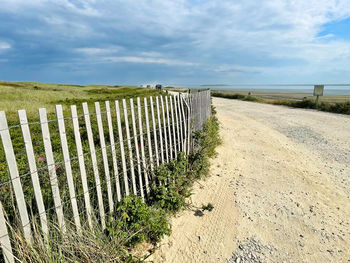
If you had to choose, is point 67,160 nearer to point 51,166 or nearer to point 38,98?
point 51,166

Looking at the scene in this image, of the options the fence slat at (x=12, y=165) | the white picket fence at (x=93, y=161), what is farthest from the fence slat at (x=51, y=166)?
the fence slat at (x=12, y=165)

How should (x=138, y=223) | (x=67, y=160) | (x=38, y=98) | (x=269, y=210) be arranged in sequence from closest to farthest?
1. (x=67, y=160)
2. (x=138, y=223)
3. (x=269, y=210)
4. (x=38, y=98)

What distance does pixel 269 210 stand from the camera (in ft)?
11.7

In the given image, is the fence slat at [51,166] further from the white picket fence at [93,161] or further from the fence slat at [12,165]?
the fence slat at [12,165]

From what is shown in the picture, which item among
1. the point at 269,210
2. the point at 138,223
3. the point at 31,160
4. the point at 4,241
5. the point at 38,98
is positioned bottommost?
the point at 269,210

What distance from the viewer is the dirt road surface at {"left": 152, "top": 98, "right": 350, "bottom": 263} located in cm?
274

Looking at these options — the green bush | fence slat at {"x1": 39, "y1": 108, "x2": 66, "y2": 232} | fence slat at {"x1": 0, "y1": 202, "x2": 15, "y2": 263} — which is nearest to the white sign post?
the green bush

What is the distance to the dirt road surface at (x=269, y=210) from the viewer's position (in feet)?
8.99

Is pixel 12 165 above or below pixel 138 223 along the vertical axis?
above

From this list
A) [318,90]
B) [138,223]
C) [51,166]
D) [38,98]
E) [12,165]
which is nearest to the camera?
[12,165]

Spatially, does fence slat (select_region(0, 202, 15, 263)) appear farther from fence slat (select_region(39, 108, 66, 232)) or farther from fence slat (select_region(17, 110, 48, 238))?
fence slat (select_region(39, 108, 66, 232))

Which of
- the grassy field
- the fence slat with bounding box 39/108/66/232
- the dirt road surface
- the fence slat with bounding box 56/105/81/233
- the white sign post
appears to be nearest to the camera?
A: the fence slat with bounding box 39/108/66/232

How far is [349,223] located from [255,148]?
3411 mm

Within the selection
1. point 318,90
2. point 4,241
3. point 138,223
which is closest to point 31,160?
point 4,241
